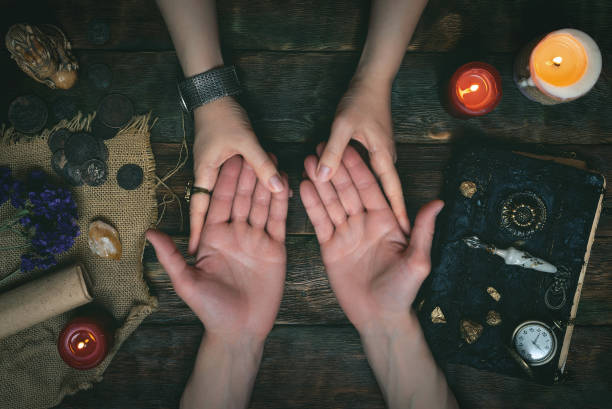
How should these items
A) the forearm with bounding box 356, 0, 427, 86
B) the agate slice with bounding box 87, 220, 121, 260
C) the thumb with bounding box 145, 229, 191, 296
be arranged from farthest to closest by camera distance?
the agate slice with bounding box 87, 220, 121, 260 → the forearm with bounding box 356, 0, 427, 86 → the thumb with bounding box 145, 229, 191, 296

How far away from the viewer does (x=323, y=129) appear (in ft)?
4.44

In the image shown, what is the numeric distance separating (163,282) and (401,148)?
105 centimetres

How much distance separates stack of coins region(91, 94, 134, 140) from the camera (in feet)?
4.35

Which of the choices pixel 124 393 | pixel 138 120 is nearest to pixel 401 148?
pixel 138 120

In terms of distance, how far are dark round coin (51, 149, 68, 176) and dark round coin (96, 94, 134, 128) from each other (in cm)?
19

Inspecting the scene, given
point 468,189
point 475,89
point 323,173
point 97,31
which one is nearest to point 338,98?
point 323,173

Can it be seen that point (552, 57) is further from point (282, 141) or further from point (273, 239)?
point (273, 239)

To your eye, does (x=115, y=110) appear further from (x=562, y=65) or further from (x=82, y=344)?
(x=562, y=65)

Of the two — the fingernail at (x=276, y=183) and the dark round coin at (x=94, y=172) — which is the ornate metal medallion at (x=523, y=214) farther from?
the dark round coin at (x=94, y=172)

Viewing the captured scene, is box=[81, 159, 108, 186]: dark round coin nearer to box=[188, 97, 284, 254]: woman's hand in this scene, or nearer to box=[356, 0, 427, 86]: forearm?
box=[188, 97, 284, 254]: woman's hand

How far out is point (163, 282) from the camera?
1369mm

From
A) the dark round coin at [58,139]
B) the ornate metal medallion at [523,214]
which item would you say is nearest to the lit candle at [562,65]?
the ornate metal medallion at [523,214]

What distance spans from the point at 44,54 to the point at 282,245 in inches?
39.8

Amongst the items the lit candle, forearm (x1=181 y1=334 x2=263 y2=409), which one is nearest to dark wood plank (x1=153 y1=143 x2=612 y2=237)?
the lit candle
